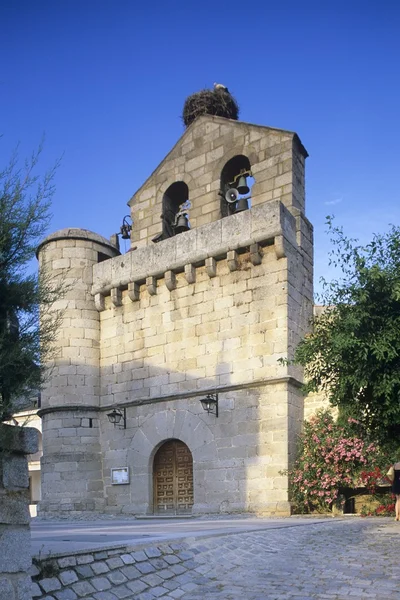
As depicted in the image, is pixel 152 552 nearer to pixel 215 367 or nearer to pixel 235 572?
pixel 235 572

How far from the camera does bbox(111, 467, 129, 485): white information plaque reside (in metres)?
13.9

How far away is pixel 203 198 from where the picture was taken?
48.1 ft

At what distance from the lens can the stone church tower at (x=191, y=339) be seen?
484 inches

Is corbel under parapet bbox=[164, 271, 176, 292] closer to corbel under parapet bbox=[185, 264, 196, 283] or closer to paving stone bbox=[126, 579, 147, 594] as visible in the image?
corbel under parapet bbox=[185, 264, 196, 283]

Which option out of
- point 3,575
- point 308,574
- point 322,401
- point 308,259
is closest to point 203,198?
point 308,259

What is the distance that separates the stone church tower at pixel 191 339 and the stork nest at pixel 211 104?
2.91 ft

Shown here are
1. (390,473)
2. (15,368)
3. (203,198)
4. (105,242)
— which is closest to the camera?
(15,368)

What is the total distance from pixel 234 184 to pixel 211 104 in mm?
2516

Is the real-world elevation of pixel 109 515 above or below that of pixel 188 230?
below

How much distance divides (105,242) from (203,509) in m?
7.12

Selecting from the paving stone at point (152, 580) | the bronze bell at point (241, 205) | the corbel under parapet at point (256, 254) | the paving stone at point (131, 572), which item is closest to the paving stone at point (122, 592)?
the paving stone at point (131, 572)

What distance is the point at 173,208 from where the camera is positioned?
15.9 meters

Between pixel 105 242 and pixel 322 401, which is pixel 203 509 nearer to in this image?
pixel 322 401

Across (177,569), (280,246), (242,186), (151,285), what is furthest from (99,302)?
(177,569)
